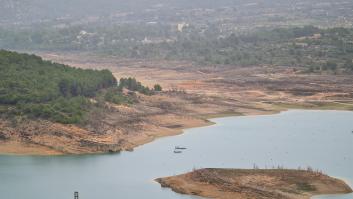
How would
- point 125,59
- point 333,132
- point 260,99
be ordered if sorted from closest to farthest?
1. point 333,132
2. point 260,99
3. point 125,59

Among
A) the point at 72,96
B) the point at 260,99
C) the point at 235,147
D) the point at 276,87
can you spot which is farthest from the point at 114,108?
the point at 276,87

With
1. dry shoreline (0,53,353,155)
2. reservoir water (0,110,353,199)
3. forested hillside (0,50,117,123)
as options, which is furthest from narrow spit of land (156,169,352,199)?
forested hillside (0,50,117,123)

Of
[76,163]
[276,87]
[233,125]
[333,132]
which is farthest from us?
[276,87]

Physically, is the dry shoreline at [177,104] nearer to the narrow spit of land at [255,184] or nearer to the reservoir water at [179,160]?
the reservoir water at [179,160]

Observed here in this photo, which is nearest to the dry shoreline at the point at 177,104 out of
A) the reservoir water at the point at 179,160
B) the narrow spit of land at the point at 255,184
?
the reservoir water at the point at 179,160

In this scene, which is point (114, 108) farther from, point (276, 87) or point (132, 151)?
point (276, 87)

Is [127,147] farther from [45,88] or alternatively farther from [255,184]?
[255,184]
